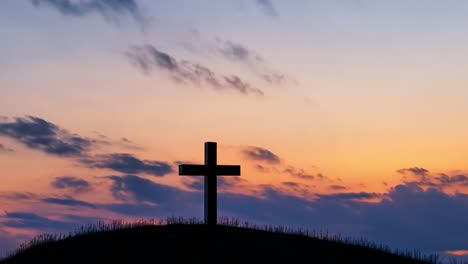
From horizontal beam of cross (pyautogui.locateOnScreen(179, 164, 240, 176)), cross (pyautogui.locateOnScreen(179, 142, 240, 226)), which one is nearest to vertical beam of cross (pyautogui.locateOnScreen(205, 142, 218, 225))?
cross (pyautogui.locateOnScreen(179, 142, 240, 226))

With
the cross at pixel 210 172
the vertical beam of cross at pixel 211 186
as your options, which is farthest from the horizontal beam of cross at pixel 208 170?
the vertical beam of cross at pixel 211 186

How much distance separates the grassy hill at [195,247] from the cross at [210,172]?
1.00 meters

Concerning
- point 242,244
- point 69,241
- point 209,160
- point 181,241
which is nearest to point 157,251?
point 181,241

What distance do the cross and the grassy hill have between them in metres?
1.00

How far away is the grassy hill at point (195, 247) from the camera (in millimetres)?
25203

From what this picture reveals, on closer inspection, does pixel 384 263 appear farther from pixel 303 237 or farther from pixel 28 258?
pixel 28 258

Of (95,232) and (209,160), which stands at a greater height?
(209,160)

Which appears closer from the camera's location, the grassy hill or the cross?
the grassy hill

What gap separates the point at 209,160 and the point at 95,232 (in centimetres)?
580

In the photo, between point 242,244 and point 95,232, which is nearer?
point 242,244

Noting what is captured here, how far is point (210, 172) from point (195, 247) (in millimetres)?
6390

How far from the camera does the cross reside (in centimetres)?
3164

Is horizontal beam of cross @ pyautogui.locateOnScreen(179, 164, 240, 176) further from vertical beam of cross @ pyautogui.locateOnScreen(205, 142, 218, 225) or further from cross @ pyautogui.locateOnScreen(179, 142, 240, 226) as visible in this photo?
vertical beam of cross @ pyautogui.locateOnScreen(205, 142, 218, 225)

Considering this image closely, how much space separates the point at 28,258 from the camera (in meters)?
27.8
